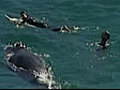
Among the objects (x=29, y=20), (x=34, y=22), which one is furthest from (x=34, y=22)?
(x=29, y=20)

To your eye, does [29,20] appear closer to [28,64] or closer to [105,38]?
[105,38]

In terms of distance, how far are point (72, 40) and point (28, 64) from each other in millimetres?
4006

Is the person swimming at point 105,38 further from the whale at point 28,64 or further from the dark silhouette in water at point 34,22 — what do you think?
the whale at point 28,64

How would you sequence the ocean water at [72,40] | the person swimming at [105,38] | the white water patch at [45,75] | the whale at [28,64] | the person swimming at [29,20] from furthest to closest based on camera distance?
the person swimming at [29,20]
the person swimming at [105,38]
the ocean water at [72,40]
the whale at [28,64]
the white water patch at [45,75]

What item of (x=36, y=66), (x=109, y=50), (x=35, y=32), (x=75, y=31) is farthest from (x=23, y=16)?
(x=36, y=66)

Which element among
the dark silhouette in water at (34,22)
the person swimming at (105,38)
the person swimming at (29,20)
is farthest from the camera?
the person swimming at (29,20)

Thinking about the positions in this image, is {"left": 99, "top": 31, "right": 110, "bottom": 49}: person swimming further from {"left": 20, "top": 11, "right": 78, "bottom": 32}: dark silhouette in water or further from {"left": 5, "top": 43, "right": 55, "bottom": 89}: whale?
{"left": 5, "top": 43, "right": 55, "bottom": 89}: whale

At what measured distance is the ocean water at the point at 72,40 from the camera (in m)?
15.1

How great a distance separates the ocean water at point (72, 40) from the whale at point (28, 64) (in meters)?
0.27

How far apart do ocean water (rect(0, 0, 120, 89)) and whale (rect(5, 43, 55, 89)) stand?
0.27 m

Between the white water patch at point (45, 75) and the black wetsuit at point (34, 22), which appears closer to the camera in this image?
the white water patch at point (45, 75)

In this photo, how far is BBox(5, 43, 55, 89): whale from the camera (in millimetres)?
14124

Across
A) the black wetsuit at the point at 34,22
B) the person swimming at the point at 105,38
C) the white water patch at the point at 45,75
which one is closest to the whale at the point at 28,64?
the white water patch at the point at 45,75

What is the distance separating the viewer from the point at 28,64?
15.1 metres
